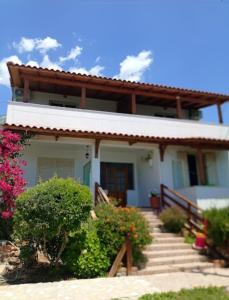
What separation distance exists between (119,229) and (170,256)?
231cm

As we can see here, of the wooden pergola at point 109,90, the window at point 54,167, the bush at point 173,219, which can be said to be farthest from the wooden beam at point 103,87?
the bush at point 173,219

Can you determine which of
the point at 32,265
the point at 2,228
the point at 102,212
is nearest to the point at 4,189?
the point at 2,228

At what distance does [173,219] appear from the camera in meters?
11.3

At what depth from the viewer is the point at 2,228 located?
33.6 feet

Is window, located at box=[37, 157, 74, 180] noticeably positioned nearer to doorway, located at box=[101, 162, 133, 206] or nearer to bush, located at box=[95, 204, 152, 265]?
doorway, located at box=[101, 162, 133, 206]

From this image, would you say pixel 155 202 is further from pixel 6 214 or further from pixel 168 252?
pixel 6 214

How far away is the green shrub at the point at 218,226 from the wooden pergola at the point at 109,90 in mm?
7472

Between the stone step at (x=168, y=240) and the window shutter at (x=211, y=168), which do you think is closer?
the stone step at (x=168, y=240)

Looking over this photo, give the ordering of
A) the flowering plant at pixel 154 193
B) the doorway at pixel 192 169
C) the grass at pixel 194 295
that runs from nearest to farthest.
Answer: the grass at pixel 194 295 → the flowering plant at pixel 154 193 → the doorway at pixel 192 169

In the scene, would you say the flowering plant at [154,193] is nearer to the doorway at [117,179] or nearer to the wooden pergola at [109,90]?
the doorway at [117,179]

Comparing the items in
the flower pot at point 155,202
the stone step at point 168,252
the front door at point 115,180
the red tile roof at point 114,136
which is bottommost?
the stone step at point 168,252

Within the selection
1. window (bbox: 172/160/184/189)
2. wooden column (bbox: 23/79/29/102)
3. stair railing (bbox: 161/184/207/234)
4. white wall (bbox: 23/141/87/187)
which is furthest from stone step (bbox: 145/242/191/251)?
wooden column (bbox: 23/79/29/102)

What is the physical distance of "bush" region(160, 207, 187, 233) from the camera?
11.3 m

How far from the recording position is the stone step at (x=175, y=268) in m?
8.39
